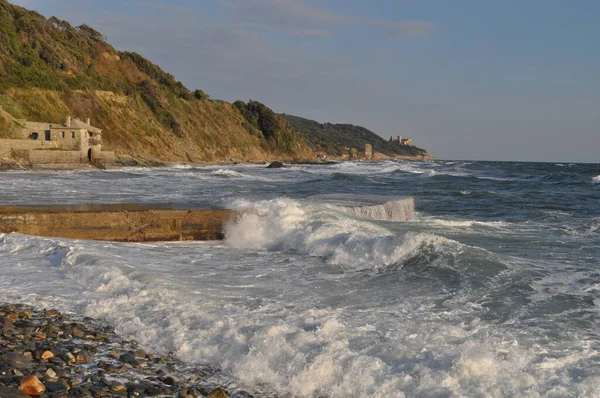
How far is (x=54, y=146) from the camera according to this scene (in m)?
39.2

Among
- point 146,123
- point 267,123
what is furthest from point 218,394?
point 267,123

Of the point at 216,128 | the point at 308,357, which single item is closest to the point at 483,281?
the point at 308,357

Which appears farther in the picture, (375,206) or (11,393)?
(375,206)

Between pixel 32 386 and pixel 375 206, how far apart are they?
437 inches

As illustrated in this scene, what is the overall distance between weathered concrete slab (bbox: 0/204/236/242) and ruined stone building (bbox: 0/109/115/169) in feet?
89.2

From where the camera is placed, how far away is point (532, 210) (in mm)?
20266

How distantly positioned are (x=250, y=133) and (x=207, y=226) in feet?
233

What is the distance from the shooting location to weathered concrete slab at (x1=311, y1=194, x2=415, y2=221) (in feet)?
45.9

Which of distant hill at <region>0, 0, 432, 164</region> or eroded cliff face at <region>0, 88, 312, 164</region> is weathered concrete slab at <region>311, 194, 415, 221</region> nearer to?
distant hill at <region>0, 0, 432, 164</region>

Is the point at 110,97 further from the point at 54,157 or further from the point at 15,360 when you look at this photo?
the point at 15,360

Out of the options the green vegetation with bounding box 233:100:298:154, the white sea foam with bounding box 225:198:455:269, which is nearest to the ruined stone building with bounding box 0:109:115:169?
the white sea foam with bounding box 225:198:455:269

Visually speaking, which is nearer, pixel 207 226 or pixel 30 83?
pixel 207 226

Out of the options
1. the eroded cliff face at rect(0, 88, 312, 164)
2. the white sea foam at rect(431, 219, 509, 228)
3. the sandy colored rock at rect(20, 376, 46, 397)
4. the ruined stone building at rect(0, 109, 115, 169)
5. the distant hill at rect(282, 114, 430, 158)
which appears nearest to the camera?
the sandy colored rock at rect(20, 376, 46, 397)

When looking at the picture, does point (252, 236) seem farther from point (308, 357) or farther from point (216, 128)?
point (216, 128)
